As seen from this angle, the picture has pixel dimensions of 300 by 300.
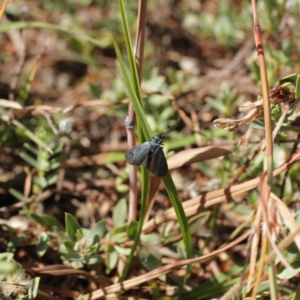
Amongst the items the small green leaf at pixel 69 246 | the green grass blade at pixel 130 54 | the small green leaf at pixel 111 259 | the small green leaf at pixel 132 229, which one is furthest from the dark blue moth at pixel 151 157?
the small green leaf at pixel 111 259

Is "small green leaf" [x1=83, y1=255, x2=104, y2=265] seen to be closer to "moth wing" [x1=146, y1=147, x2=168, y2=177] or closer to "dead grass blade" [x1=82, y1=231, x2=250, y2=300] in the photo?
"dead grass blade" [x1=82, y1=231, x2=250, y2=300]

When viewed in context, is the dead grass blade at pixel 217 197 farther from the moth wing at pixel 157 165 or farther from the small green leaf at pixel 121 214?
the moth wing at pixel 157 165

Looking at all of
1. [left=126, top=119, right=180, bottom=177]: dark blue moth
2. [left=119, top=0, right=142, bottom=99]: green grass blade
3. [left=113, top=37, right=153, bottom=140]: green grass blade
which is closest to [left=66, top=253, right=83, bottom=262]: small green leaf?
[left=126, top=119, right=180, bottom=177]: dark blue moth

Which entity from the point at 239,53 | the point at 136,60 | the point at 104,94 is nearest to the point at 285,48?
the point at 239,53

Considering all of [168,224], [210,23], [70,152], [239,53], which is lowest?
[168,224]

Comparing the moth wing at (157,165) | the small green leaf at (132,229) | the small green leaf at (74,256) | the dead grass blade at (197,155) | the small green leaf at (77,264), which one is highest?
the dead grass blade at (197,155)

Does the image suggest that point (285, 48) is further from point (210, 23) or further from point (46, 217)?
point (46, 217)

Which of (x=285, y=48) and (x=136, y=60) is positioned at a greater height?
(x=285, y=48)

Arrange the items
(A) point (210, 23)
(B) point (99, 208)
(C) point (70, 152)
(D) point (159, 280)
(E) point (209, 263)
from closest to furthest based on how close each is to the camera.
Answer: (D) point (159, 280) < (E) point (209, 263) < (B) point (99, 208) < (C) point (70, 152) < (A) point (210, 23)
